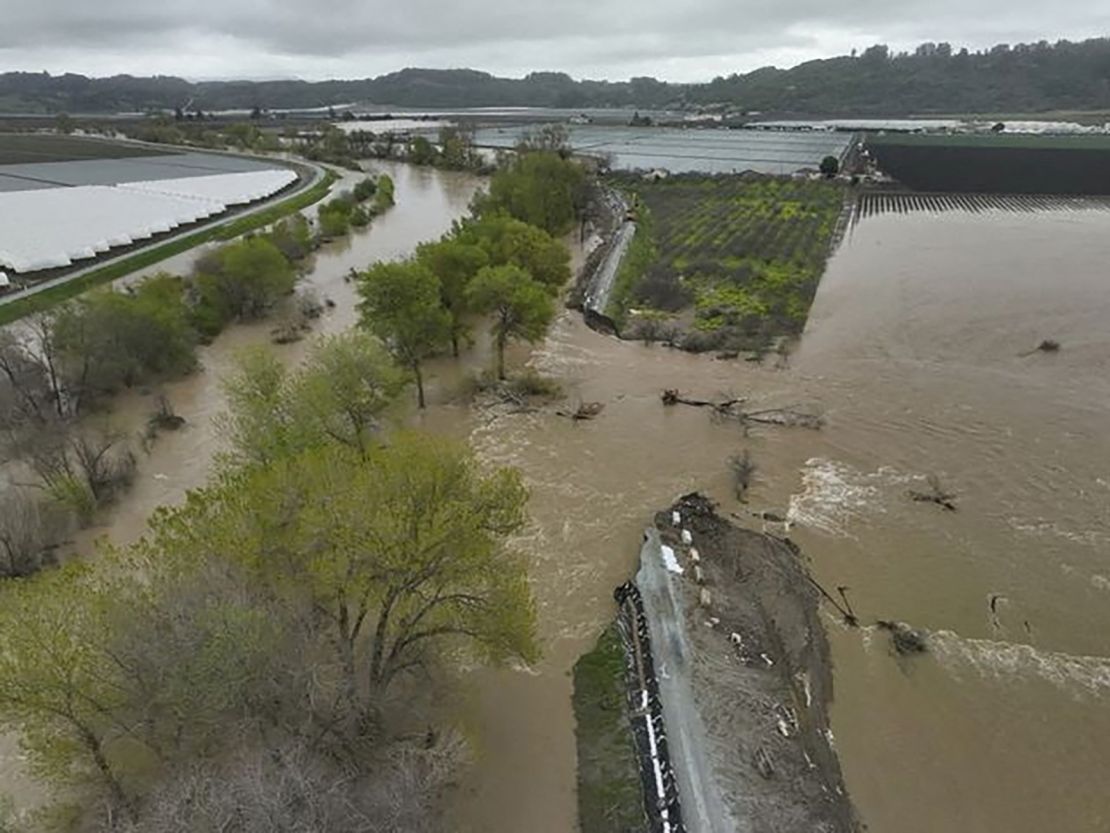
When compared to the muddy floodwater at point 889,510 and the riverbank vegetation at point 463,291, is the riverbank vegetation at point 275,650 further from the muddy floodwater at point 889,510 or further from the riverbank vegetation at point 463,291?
the riverbank vegetation at point 463,291

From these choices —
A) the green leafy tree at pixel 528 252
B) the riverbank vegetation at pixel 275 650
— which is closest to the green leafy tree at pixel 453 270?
the green leafy tree at pixel 528 252

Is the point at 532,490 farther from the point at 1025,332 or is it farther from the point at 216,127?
the point at 216,127

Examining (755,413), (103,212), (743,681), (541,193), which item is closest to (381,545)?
(743,681)

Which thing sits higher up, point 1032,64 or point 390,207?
point 1032,64

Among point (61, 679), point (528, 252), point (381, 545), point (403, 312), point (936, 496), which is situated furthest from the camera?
point (528, 252)

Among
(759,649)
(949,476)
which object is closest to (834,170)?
(949,476)

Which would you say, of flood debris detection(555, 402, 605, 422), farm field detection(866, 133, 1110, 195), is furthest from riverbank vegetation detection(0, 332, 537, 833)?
farm field detection(866, 133, 1110, 195)

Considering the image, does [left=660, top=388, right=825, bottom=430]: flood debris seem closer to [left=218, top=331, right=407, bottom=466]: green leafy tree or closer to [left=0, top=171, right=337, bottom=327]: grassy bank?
[left=218, top=331, right=407, bottom=466]: green leafy tree

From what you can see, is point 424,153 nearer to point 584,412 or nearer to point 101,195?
point 101,195
